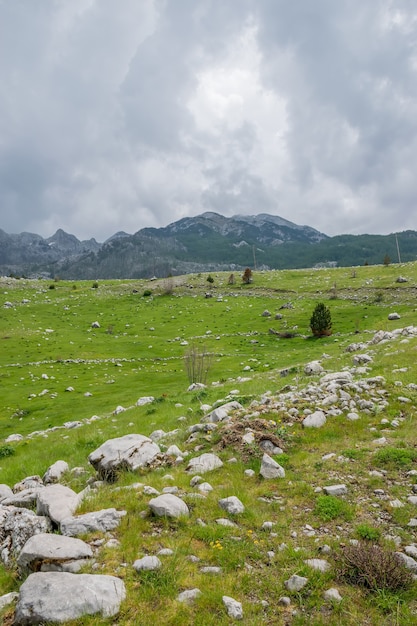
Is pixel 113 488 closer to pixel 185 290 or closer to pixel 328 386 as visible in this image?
pixel 328 386

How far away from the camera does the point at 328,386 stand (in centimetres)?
A: 1436

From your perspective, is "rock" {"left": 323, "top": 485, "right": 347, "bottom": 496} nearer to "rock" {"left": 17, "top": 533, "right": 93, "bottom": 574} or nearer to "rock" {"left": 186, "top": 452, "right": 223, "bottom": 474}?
"rock" {"left": 186, "top": 452, "right": 223, "bottom": 474}

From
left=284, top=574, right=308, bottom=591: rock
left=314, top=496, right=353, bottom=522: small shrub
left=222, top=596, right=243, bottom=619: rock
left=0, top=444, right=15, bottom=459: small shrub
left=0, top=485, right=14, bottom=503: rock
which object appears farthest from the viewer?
left=0, top=444, right=15, bottom=459: small shrub

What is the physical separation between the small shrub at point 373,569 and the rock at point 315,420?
5.55 m

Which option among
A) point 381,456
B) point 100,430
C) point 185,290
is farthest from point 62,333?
point 381,456

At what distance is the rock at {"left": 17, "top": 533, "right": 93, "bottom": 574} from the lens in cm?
591

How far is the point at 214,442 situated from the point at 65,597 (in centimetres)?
667

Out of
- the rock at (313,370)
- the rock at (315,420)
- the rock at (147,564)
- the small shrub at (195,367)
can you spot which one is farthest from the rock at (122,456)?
the small shrub at (195,367)

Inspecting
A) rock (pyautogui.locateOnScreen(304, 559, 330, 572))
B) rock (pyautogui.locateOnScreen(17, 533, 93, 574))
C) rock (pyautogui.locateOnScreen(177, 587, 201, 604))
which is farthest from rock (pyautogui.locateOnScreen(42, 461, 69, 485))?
rock (pyautogui.locateOnScreen(304, 559, 330, 572))

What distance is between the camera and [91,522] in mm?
7039

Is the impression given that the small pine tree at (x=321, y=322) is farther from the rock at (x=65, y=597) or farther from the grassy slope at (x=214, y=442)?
the rock at (x=65, y=597)

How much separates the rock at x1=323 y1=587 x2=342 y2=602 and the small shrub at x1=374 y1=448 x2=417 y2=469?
4.38 metres

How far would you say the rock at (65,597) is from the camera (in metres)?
4.91

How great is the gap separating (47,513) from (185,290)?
84488 millimetres
